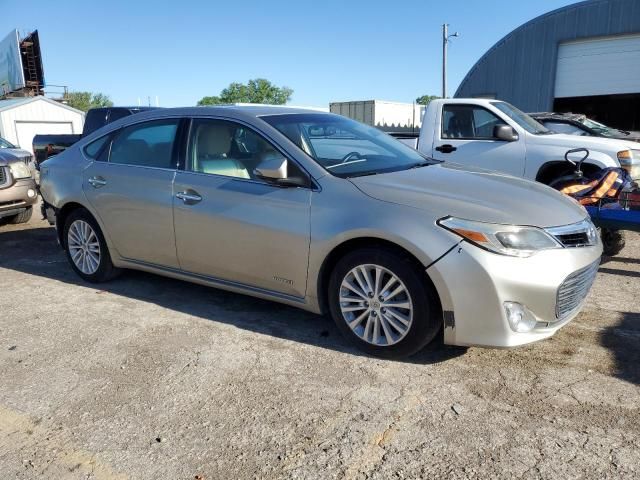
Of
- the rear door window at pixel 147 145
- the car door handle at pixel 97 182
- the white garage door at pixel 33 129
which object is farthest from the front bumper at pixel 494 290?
the white garage door at pixel 33 129

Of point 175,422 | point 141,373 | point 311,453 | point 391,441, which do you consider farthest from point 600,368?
point 141,373

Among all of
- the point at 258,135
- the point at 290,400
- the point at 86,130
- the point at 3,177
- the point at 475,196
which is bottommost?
the point at 290,400

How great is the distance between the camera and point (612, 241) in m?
5.99

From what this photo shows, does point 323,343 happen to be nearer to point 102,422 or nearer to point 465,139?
point 102,422

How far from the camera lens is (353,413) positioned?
9.52ft

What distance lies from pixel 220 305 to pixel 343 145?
66.6 inches

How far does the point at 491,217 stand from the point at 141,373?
2.34 m

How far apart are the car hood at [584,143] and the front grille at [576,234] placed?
11.5ft

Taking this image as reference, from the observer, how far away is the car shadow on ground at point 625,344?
3.27 meters

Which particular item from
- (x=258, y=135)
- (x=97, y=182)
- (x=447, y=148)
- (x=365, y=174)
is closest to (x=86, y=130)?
(x=97, y=182)

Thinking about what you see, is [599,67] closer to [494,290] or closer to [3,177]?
[3,177]

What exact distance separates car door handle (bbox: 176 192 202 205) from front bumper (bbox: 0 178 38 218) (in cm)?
439

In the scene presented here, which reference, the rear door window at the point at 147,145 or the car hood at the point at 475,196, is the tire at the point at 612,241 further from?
the rear door window at the point at 147,145

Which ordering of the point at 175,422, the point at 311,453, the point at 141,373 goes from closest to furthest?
1. the point at 311,453
2. the point at 175,422
3. the point at 141,373
